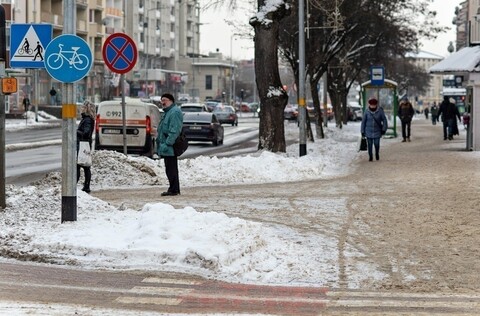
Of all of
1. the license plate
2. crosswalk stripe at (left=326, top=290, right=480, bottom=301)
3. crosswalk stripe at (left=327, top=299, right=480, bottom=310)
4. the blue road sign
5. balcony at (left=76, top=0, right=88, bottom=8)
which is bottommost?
crosswalk stripe at (left=326, top=290, right=480, bottom=301)

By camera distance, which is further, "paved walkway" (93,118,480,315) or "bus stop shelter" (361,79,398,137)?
"bus stop shelter" (361,79,398,137)

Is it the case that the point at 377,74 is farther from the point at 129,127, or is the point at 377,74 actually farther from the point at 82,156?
the point at 82,156

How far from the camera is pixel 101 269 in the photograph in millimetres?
10102

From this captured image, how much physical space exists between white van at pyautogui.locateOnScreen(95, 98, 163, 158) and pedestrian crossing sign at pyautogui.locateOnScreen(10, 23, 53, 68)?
14.0 meters

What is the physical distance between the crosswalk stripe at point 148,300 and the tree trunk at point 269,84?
1890 cm

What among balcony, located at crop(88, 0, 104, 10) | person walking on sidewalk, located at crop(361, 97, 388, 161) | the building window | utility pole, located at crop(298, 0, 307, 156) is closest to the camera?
person walking on sidewalk, located at crop(361, 97, 388, 161)

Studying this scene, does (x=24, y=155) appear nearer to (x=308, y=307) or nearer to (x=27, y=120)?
(x=308, y=307)

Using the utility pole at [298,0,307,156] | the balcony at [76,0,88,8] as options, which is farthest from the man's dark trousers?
the balcony at [76,0,88,8]

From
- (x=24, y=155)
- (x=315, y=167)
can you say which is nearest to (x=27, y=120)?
(x=24, y=155)

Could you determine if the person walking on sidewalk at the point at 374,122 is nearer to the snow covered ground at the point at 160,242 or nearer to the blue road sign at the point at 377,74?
the blue road sign at the point at 377,74

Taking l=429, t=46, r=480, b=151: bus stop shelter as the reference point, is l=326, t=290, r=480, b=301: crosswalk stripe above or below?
below

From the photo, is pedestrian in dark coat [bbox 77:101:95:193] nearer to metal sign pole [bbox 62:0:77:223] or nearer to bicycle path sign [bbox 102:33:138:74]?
bicycle path sign [bbox 102:33:138:74]

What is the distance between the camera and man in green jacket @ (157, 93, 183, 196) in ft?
56.0

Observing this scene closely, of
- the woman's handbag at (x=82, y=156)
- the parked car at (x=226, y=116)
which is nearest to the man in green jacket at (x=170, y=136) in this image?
the woman's handbag at (x=82, y=156)
